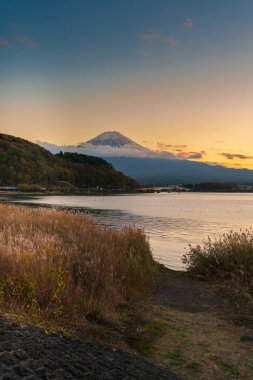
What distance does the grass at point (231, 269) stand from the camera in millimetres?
11258

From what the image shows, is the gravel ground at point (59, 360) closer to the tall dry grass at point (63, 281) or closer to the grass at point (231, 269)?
the tall dry grass at point (63, 281)

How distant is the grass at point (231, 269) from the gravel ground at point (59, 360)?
5.66 metres

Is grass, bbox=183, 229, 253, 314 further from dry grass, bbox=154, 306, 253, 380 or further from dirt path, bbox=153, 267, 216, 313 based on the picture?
dry grass, bbox=154, 306, 253, 380

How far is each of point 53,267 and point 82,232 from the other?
27.8ft

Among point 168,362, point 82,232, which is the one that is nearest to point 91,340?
point 168,362

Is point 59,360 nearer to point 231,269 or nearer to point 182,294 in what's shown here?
point 182,294

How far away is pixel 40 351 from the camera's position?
4637mm

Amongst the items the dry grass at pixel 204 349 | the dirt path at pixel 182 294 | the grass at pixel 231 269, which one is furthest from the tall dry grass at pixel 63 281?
the grass at pixel 231 269

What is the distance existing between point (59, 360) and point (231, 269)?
10139mm

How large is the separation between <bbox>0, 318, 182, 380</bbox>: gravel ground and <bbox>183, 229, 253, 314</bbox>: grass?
5663mm

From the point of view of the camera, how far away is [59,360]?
14.8 ft

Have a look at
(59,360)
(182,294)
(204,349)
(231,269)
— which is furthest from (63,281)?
(231,269)

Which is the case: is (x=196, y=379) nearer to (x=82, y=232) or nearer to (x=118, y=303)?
(x=118, y=303)

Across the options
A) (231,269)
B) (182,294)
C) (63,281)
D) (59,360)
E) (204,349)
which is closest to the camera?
(59,360)
